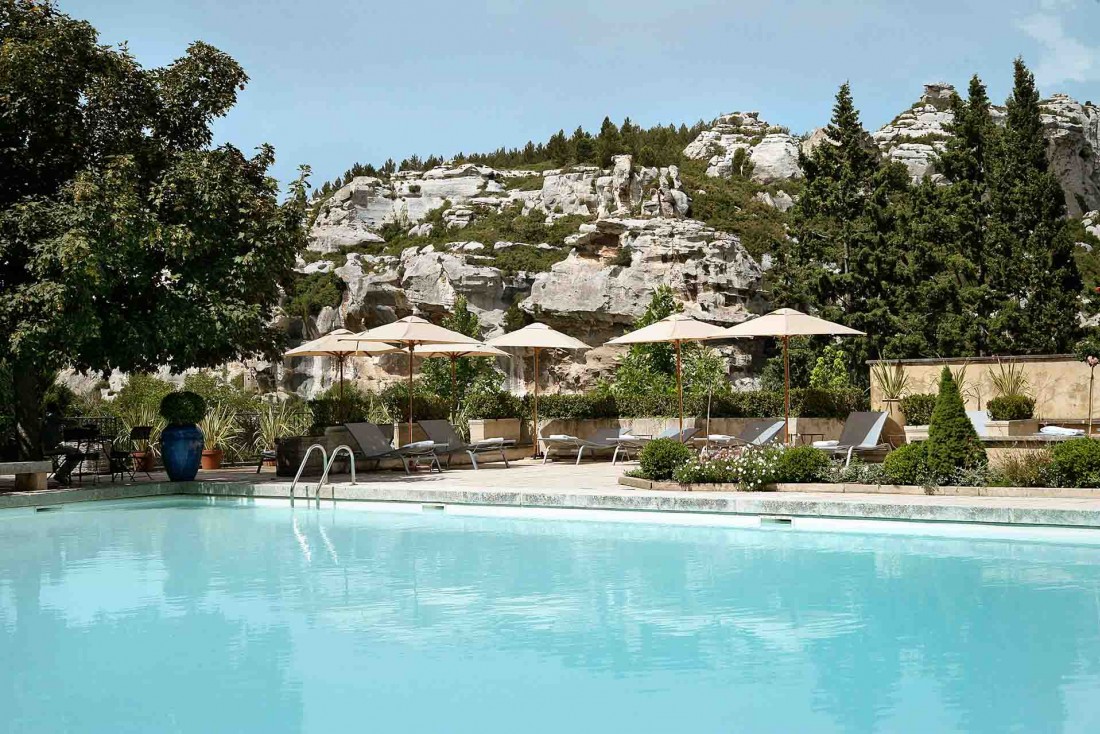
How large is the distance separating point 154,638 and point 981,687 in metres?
4.10

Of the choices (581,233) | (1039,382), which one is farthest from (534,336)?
(581,233)

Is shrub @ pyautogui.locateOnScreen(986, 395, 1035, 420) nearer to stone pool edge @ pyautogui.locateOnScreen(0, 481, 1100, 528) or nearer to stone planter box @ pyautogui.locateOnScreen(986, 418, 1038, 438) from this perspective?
stone planter box @ pyautogui.locateOnScreen(986, 418, 1038, 438)

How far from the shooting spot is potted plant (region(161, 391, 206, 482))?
40.8 feet

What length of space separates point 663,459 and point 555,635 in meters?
5.55

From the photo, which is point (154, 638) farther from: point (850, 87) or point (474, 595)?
point (850, 87)

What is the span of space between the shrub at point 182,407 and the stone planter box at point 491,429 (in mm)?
4789

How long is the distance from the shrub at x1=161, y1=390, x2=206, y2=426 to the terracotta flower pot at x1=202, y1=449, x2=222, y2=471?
3.06 metres

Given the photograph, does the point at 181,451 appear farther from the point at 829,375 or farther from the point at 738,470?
the point at 829,375

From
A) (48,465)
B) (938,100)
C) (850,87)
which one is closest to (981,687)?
(48,465)

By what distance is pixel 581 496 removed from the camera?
9.74 metres

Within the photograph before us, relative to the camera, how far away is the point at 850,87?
2969 cm

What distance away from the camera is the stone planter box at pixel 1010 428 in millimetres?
13641

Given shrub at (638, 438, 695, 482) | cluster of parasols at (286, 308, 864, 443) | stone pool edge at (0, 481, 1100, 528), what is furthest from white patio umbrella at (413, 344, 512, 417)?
shrub at (638, 438, 695, 482)

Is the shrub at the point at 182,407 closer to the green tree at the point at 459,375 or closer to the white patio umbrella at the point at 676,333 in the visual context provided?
the white patio umbrella at the point at 676,333
